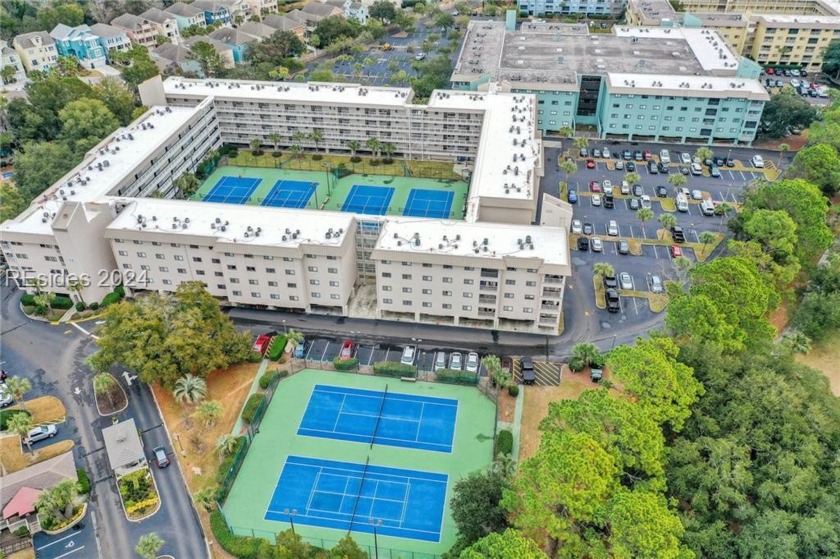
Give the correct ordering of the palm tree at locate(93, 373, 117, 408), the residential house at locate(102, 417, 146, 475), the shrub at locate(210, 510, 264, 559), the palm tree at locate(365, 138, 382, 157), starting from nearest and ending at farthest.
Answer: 1. the shrub at locate(210, 510, 264, 559)
2. the residential house at locate(102, 417, 146, 475)
3. the palm tree at locate(93, 373, 117, 408)
4. the palm tree at locate(365, 138, 382, 157)

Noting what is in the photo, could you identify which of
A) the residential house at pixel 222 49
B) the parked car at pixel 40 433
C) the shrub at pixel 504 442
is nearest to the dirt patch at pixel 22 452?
the parked car at pixel 40 433

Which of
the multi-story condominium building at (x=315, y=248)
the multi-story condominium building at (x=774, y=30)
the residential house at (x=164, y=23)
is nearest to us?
the multi-story condominium building at (x=315, y=248)

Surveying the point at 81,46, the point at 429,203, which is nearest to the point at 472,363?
the point at 429,203

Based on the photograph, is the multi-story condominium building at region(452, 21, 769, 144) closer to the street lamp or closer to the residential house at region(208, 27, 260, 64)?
the residential house at region(208, 27, 260, 64)

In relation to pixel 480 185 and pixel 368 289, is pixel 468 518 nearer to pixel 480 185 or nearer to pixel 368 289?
pixel 368 289

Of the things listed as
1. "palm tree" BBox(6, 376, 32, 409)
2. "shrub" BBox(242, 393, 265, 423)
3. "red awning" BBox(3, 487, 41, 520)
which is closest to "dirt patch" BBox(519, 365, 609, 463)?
"shrub" BBox(242, 393, 265, 423)

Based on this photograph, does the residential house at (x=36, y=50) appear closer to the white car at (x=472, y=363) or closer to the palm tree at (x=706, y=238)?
the white car at (x=472, y=363)

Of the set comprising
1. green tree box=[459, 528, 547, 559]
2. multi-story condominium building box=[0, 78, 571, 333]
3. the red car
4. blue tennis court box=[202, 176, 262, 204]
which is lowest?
blue tennis court box=[202, 176, 262, 204]
